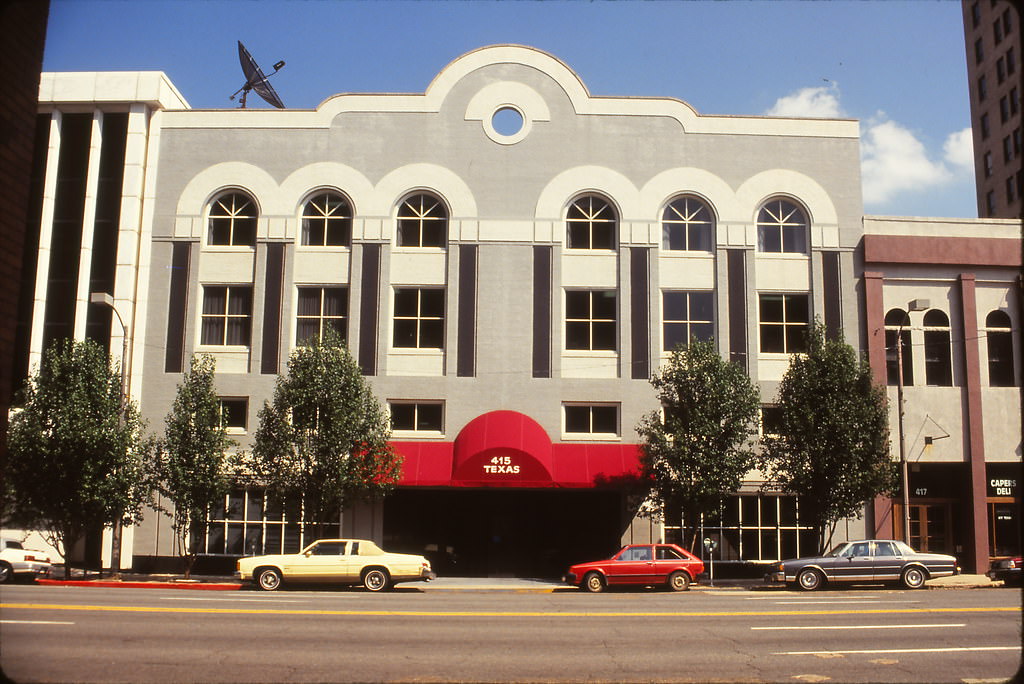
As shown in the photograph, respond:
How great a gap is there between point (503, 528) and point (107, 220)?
1755 centimetres

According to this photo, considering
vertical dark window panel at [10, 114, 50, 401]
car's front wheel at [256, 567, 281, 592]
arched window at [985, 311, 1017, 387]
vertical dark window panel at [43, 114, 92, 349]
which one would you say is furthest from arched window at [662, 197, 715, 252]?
vertical dark window panel at [10, 114, 50, 401]

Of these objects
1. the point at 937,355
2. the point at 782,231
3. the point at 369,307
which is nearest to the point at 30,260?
the point at 369,307

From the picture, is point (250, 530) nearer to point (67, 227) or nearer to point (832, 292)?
point (67, 227)

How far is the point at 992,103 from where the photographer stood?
62.2 m

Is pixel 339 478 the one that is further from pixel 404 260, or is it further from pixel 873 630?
pixel 873 630

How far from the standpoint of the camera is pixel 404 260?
31938mm

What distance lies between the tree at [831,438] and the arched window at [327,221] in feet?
52.4

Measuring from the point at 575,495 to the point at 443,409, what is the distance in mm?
5306

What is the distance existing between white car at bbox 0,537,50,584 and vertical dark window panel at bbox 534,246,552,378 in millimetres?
16158

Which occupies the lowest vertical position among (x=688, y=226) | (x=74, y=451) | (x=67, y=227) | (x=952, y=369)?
(x=74, y=451)

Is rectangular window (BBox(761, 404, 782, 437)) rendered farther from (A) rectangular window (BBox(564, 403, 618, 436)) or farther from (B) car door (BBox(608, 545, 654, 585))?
(B) car door (BBox(608, 545, 654, 585))

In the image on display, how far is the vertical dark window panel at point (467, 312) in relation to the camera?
31.1 m

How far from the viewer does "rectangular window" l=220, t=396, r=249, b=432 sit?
101ft

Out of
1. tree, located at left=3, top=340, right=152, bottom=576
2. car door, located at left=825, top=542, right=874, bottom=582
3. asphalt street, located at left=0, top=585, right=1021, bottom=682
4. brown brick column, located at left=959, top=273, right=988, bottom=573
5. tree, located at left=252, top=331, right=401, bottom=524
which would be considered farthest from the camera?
brown brick column, located at left=959, top=273, right=988, bottom=573
